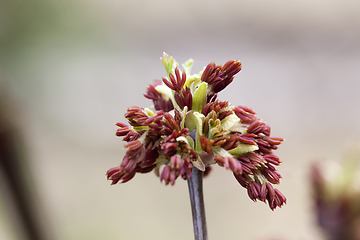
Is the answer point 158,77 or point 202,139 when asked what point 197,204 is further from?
point 158,77

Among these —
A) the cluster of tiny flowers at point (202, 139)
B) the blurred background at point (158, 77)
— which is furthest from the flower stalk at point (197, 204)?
the blurred background at point (158, 77)

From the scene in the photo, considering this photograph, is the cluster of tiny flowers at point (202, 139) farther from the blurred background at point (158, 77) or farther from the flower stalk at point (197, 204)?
the blurred background at point (158, 77)

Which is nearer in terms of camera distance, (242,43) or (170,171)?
(170,171)

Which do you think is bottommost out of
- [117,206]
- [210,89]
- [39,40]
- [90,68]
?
[117,206]

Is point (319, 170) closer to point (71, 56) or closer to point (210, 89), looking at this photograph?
point (210, 89)

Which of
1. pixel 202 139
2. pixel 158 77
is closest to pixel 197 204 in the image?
pixel 202 139

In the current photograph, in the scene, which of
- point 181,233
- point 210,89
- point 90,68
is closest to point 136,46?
point 90,68

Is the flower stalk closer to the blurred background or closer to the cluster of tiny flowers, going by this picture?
the cluster of tiny flowers

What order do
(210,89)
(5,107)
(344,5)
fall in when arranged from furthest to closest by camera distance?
(344,5) < (5,107) < (210,89)
